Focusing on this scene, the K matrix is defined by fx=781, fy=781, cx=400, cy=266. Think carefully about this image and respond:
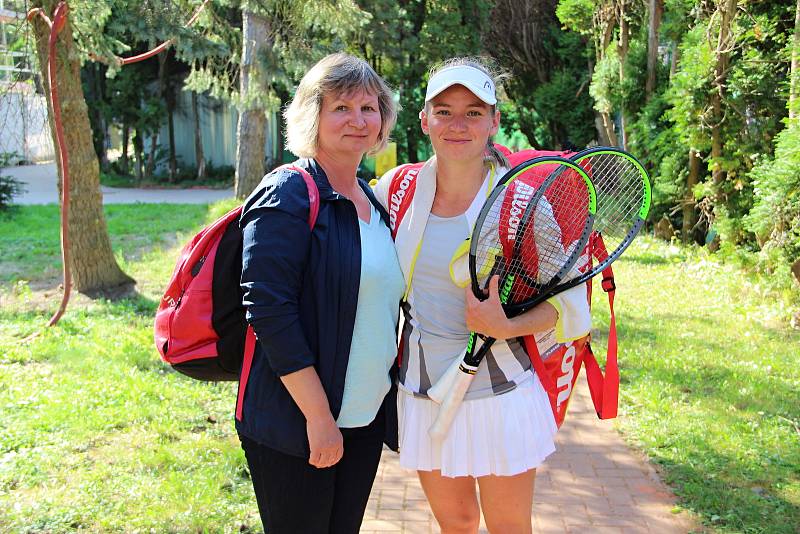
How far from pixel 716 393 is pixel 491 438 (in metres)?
3.62

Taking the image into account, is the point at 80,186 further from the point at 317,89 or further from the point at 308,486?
the point at 308,486

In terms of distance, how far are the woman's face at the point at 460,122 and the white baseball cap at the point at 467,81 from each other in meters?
0.03

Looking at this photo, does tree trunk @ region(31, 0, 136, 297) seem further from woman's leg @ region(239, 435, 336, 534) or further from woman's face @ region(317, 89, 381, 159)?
woman's leg @ region(239, 435, 336, 534)

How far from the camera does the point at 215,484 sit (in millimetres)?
4156

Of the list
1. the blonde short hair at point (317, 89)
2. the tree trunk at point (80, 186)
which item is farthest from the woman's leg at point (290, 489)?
the tree trunk at point (80, 186)

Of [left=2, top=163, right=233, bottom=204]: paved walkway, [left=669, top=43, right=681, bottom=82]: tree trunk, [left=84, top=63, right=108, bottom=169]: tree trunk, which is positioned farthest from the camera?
[left=84, top=63, right=108, bottom=169]: tree trunk

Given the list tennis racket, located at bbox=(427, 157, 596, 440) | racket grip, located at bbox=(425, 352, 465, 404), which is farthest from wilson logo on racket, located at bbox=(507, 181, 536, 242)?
racket grip, located at bbox=(425, 352, 465, 404)

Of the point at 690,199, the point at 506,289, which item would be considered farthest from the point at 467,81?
the point at 690,199

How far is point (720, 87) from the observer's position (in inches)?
360

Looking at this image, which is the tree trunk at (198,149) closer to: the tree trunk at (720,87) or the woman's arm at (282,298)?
the tree trunk at (720,87)

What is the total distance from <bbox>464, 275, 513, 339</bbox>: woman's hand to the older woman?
0.80ft

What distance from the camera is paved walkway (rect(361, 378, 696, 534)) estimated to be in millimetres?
3930

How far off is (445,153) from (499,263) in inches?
16.6

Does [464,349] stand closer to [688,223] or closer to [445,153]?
[445,153]
